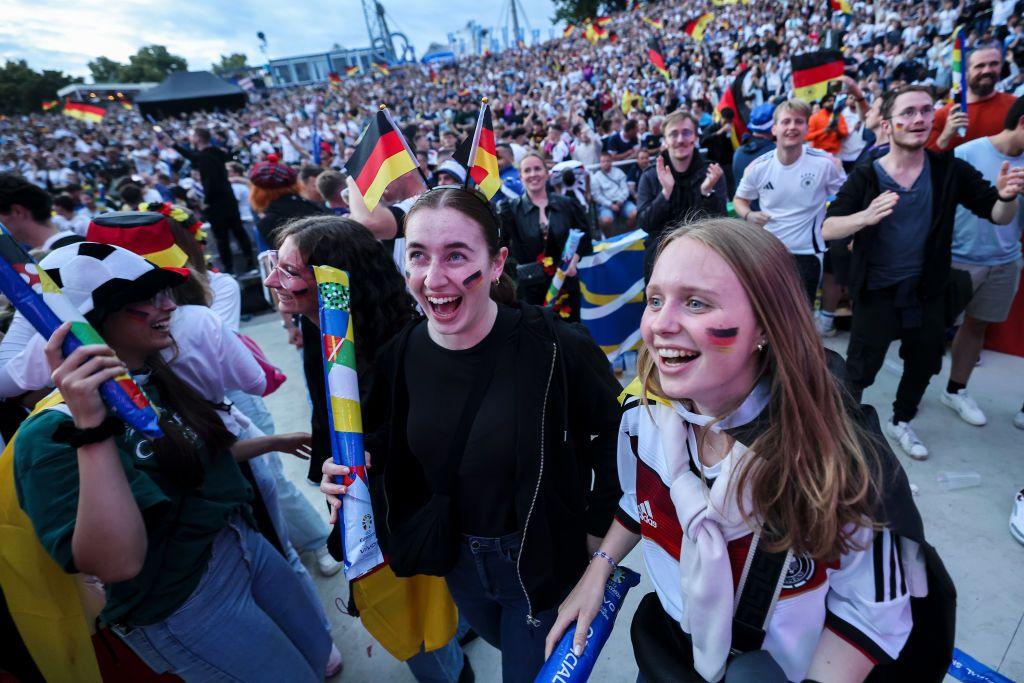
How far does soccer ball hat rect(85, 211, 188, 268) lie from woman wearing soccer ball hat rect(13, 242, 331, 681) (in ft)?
2.31

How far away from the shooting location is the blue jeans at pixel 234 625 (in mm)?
1695

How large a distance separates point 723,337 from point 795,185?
366 cm

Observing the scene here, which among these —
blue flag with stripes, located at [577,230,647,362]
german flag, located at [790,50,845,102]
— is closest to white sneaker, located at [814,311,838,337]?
blue flag with stripes, located at [577,230,647,362]

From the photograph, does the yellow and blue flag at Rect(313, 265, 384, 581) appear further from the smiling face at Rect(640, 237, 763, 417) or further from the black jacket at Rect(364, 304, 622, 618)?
the smiling face at Rect(640, 237, 763, 417)

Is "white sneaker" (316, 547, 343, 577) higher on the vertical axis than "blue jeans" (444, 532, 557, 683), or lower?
lower

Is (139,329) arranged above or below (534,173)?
below

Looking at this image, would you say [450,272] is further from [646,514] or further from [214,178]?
[214,178]

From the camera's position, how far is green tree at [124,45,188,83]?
72.8 metres

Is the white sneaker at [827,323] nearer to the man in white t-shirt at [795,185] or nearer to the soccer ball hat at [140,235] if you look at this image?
the man in white t-shirt at [795,185]

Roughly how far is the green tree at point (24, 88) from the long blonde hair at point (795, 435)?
70.5m

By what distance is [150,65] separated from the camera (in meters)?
73.4

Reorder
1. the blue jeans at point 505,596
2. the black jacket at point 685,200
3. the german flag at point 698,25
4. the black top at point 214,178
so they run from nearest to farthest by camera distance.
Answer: the blue jeans at point 505,596 < the black jacket at point 685,200 < the black top at point 214,178 < the german flag at point 698,25

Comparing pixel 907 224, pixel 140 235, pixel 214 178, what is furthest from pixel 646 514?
pixel 214 178

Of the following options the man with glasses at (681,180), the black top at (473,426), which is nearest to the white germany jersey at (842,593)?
the black top at (473,426)
